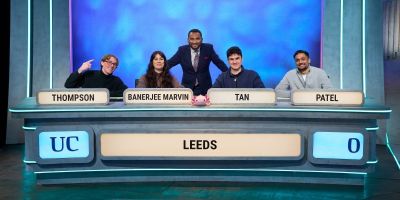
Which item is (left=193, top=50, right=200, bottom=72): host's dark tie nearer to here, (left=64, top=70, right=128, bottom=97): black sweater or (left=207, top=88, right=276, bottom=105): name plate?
(left=64, top=70, right=128, bottom=97): black sweater

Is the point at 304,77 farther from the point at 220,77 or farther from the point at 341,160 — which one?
the point at 341,160

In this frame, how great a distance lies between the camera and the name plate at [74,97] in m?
2.86

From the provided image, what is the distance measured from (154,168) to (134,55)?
9.31 ft

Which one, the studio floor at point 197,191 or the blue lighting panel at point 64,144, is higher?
the blue lighting panel at point 64,144

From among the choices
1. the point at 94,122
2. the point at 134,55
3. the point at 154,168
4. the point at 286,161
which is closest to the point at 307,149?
the point at 286,161

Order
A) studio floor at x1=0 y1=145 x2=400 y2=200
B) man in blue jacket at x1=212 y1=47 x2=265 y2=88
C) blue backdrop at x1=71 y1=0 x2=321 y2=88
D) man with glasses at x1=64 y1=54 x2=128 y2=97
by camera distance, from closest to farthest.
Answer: studio floor at x1=0 y1=145 x2=400 y2=200 < man in blue jacket at x1=212 y1=47 x2=265 y2=88 < man with glasses at x1=64 y1=54 x2=128 y2=97 < blue backdrop at x1=71 y1=0 x2=321 y2=88

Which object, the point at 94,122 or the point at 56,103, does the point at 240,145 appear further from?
the point at 56,103

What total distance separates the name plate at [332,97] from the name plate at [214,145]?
0.27 m

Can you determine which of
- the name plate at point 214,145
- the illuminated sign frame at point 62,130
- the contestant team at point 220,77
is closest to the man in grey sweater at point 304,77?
the contestant team at point 220,77

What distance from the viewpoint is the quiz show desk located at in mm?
2803

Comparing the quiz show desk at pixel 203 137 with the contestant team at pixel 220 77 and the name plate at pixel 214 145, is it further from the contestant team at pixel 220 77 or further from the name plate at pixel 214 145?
the contestant team at pixel 220 77

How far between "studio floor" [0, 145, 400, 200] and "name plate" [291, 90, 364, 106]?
61cm

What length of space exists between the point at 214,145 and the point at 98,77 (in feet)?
4.58

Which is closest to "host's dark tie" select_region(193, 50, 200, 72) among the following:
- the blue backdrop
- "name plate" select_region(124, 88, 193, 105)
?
the blue backdrop
